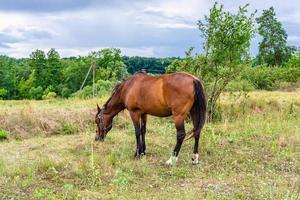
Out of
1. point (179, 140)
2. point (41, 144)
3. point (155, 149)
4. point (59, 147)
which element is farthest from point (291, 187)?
point (41, 144)

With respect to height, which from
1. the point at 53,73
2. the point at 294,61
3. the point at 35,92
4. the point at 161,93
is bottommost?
the point at 35,92

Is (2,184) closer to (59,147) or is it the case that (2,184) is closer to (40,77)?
(59,147)

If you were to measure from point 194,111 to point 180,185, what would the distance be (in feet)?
6.41

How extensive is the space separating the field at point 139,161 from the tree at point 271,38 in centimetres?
2782

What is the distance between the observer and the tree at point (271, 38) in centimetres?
3991

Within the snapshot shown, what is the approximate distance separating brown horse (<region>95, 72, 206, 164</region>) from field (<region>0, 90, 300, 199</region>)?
553 millimetres

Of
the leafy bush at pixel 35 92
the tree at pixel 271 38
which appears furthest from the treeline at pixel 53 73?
the tree at pixel 271 38

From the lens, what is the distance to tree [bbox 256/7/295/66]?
3991 cm

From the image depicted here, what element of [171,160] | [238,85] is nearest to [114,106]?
[171,160]

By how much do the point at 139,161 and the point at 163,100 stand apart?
1.22m

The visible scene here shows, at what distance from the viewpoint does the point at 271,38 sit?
40.0 m

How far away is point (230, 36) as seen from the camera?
40.5 feet

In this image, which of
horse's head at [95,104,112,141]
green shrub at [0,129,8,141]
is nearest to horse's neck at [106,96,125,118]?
horse's head at [95,104,112,141]

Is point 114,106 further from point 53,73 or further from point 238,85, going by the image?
point 53,73
